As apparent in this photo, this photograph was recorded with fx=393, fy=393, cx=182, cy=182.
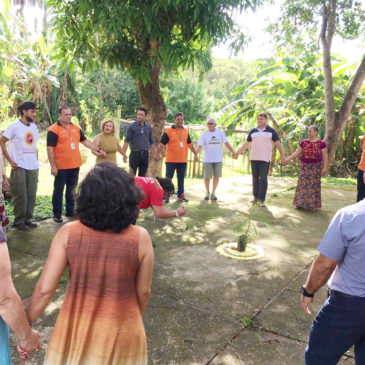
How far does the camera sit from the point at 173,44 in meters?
6.70

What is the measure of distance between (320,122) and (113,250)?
12.8 meters

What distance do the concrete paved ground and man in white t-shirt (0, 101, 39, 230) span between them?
36 centimetres

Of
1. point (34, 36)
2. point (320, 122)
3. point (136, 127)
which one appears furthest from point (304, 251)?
point (34, 36)

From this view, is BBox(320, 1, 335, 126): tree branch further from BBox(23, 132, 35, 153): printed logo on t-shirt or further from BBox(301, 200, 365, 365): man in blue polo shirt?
BBox(301, 200, 365, 365): man in blue polo shirt

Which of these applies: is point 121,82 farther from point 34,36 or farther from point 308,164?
point 308,164

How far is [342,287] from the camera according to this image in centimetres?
209

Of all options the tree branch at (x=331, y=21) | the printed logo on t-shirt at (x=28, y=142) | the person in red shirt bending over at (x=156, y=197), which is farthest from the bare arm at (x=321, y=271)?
the tree branch at (x=331, y=21)

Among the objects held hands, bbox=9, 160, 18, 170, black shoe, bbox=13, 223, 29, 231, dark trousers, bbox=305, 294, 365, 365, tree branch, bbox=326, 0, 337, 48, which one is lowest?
black shoe, bbox=13, 223, 29, 231

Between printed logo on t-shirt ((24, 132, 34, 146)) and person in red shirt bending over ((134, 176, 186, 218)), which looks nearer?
person in red shirt bending over ((134, 176, 186, 218))

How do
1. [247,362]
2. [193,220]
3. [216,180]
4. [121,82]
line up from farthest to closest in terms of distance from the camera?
[121,82] < [216,180] < [193,220] < [247,362]

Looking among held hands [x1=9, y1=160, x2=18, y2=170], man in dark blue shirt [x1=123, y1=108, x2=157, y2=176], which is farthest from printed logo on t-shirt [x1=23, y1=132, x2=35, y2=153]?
man in dark blue shirt [x1=123, y1=108, x2=157, y2=176]

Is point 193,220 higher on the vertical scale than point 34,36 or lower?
A: lower

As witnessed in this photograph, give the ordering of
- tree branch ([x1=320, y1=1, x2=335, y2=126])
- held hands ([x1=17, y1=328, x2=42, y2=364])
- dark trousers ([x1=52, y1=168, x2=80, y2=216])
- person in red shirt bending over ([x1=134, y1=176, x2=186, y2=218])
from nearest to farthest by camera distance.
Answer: held hands ([x1=17, y1=328, x2=42, y2=364]) → person in red shirt bending over ([x1=134, y1=176, x2=186, y2=218]) → dark trousers ([x1=52, y1=168, x2=80, y2=216]) → tree branch ([x1=320, y1=1, x2=335, y2=126])

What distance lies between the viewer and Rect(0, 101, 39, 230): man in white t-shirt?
5.54 meters
